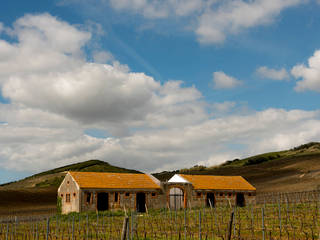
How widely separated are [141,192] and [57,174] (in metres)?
67.7

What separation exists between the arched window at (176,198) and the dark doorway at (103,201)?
8.27 meters

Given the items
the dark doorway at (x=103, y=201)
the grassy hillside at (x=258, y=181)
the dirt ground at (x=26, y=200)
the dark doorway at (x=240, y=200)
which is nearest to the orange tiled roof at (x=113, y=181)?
the dark doorway at (x=103, y=201)

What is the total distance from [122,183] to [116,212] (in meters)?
4.66

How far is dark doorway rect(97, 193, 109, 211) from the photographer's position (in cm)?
4266

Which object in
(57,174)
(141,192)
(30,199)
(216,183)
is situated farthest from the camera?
(57,174)

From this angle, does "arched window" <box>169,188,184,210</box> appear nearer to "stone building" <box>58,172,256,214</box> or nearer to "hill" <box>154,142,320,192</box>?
"stone building" <box>58,172,256,214</box>

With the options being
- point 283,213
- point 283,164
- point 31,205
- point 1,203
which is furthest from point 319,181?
point 1,203

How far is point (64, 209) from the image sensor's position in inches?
1751

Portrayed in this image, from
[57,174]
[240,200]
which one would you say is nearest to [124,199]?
[240,200]

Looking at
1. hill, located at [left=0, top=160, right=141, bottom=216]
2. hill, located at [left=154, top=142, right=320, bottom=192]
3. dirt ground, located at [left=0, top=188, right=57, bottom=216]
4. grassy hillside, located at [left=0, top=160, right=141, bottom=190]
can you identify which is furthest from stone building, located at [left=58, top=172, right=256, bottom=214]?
grassy hillside, located at [left=0, top=160, right=141, bottom=190]

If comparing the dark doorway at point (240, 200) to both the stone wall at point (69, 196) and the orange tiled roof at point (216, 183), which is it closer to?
the orange tiled roof at point (216, 183)

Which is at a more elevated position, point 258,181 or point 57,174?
point 57,174

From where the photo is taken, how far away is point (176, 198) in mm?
47062

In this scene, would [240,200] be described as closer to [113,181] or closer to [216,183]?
[216,183]
